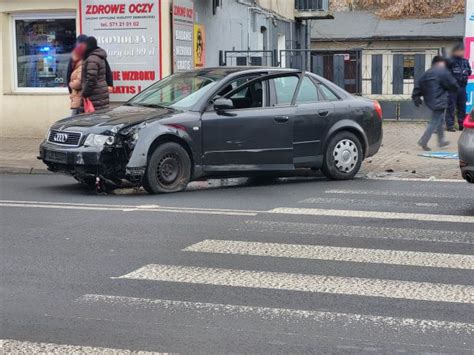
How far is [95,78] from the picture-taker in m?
12.7

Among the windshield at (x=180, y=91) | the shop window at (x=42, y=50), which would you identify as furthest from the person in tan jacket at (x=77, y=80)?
the shop window at (x=42, y=50)

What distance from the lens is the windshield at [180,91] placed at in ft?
33.7

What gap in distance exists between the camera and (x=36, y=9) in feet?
52.6

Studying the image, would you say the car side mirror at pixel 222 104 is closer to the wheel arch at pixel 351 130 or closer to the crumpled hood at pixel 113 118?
the crumpled hood at pixel 113 118

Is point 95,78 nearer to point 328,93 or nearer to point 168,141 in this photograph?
point 168,141

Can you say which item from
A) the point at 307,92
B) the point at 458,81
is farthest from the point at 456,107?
the point at 307,92

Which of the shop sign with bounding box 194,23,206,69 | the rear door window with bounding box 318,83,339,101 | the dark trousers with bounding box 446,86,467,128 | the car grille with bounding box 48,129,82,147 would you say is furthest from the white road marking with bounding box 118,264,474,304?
the shop sign with bounding box 194,23,206,69

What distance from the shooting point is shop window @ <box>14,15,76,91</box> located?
16.4m

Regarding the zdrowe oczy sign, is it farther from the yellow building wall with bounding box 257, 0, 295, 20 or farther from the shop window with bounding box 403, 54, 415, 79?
the shop window with bounding box 403, 54, 415, 79

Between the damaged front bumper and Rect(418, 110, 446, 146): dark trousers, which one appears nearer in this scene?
the damaged front bumper

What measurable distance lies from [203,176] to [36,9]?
25.7ft

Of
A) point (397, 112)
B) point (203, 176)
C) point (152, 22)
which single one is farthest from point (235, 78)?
point (397, 112)

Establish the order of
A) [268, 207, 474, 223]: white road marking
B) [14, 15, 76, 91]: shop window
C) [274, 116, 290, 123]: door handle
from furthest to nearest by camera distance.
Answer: [14, 15, 76, 91]: shop window → [274, 116, 290, 123]: door handle → [268, 207, 474, 223]: white road marking

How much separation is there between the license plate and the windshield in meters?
1.52
